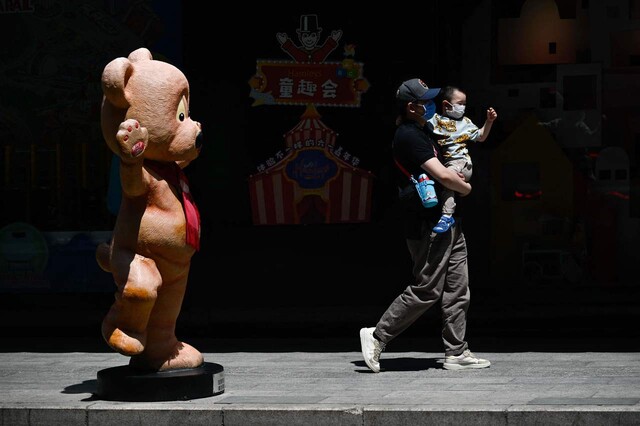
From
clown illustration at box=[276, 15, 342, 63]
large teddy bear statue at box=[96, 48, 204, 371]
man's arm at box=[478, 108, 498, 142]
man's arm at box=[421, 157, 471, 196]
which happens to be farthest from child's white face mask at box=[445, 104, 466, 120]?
clown illustration at box=[276, 15, 342, 63]

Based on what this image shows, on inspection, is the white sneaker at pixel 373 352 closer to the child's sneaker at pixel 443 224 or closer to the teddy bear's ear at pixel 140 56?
the child's sneaker at pixel 443 224

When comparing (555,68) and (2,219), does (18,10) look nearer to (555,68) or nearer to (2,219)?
(2,219)

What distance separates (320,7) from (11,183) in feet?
10.6

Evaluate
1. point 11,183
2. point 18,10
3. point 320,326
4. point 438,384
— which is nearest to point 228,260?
point 320,326

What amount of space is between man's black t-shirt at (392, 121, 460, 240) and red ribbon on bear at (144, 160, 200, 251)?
175 centimetres

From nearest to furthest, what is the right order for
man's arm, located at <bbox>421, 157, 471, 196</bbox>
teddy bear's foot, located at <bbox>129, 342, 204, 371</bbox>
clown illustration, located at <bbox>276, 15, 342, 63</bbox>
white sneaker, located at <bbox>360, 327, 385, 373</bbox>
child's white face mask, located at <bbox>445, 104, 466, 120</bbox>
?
teddy bear's foot, located at <bbox>129, 342, 204, 371</bbox>, man's arm, located at <bbox>421, 157, 471, 196</bbox>, white sneaker, located at <bbox>360, 327, 385, 373</bbox>, child's white face mask, located at <bbox>445, 104, 466, 120</bbox>, clown illustration, located at <bbox>276, 15, 342, 63</bbox>

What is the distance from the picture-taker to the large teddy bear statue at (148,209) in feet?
25.2

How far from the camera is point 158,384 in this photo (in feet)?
25.7

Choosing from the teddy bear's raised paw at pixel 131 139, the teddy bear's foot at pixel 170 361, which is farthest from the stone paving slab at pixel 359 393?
the teddy bear's raised paw at pixel 131 139

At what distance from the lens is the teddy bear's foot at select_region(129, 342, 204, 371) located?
7988mm

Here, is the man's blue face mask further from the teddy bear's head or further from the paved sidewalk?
the teddy bear's head

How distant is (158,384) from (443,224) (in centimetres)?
232

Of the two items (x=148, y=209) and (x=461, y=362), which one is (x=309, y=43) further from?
(x=148, y=209)

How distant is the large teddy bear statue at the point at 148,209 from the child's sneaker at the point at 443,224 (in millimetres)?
1820
